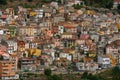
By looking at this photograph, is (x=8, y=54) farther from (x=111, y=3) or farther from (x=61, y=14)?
(x=111, y=3)

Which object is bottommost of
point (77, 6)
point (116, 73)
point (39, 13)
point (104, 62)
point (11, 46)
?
point (104, 62)

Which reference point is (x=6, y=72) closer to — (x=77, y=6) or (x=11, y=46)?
(x=11, y=46)

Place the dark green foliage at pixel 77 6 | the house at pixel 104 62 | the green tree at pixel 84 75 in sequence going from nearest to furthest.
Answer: the green tree at pixel 84 75 → the house at pixel 104 62 → the dark green foliage at pixel 77 6

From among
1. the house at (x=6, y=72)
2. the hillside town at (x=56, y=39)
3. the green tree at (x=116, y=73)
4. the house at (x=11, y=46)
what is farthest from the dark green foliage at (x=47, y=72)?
the green tree at (x=116, y=73)

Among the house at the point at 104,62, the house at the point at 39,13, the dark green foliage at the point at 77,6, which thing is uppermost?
the house at the point at 39,13

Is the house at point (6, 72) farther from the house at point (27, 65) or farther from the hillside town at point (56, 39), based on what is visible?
the house at point (27, 65)

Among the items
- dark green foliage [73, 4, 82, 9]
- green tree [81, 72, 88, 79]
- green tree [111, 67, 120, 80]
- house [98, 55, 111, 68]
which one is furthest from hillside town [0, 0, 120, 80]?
green tree [81, 72, 88, 79]

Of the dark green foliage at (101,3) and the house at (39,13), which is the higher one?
the house at (39,13)

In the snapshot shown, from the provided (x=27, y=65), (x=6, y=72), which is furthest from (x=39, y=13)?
(x=6, y=72)

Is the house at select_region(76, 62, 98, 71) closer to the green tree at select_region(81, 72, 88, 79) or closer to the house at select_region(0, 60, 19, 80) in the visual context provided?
the green tree at select_region(81, 72, 88, 79)
